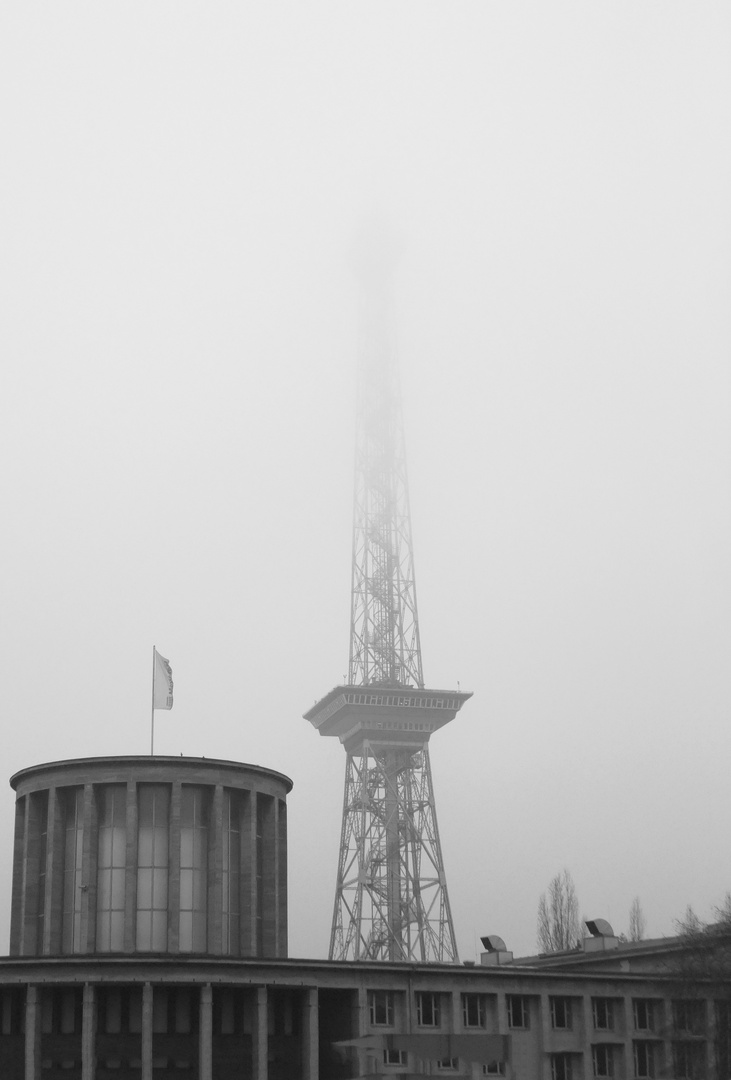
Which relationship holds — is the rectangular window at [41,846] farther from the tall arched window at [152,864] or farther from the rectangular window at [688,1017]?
the rectangular window at [688,1017]

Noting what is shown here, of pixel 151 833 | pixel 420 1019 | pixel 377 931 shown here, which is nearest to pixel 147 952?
pixel 151 833

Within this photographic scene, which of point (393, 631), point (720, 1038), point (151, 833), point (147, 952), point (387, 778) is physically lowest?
point (720, 1038)

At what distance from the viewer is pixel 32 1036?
63781 millimetres

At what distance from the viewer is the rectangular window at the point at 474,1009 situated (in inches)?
2790

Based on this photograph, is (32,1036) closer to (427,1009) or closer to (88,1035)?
(88,1035)

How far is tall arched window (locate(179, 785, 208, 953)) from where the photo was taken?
70.8 meters

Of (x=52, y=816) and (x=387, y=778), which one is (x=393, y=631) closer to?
(x=387, y=778)

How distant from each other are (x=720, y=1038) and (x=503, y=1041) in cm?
Answer: 4362

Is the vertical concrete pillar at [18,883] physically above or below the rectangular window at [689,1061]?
above

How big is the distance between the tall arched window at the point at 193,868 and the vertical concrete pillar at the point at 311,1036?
629 centimetres

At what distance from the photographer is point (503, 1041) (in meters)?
35.9

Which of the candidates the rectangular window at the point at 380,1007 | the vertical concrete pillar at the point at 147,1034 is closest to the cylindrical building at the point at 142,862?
the vertical concrete pillar at the point at 147,1034

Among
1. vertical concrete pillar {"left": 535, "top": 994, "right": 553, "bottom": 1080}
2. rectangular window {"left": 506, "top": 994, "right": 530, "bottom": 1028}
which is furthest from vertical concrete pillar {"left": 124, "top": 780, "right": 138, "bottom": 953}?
vertical concrete pillar {"left": 535, "top": 994, "right": 553, "bottom": 1080}

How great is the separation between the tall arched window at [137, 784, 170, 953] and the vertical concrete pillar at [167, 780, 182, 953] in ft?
0.93
